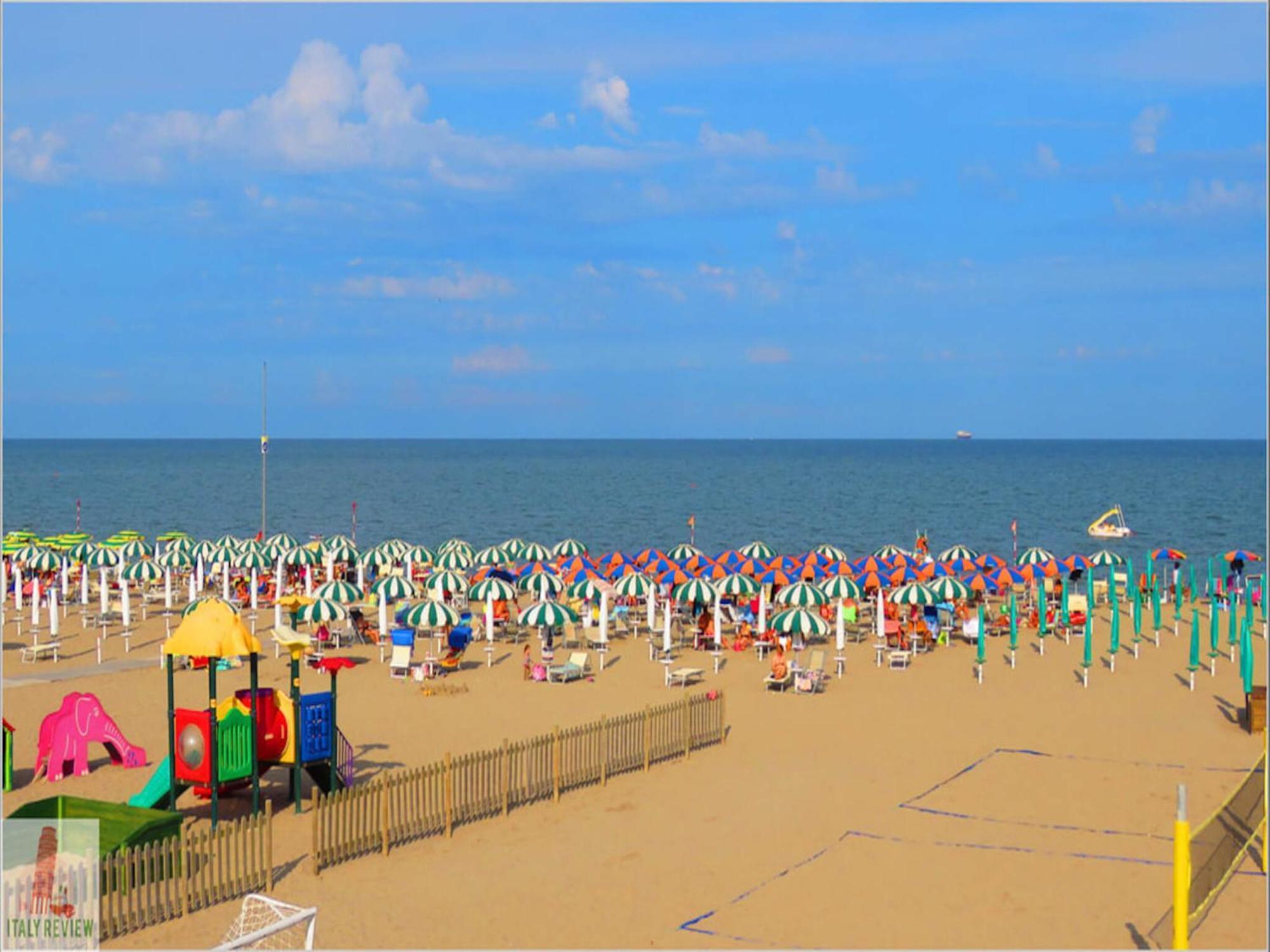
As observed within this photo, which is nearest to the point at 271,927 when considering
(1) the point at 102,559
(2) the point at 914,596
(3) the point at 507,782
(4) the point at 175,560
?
(3) the point at 507,782

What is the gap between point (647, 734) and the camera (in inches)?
737

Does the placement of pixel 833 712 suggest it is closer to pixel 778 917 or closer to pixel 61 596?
pixel 778 917

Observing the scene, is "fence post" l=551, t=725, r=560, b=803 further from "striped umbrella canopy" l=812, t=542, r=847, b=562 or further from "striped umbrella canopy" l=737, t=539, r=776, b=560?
"striped umbrella canopy" l=737, t=539, r=776, b=560

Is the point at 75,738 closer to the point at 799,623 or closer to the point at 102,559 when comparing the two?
the point at 799,623

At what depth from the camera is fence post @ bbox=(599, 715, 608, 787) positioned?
17875 millimetres

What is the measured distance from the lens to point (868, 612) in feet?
120

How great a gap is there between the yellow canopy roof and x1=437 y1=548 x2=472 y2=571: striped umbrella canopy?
72.0 ft

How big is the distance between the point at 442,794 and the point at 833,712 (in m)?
9.09

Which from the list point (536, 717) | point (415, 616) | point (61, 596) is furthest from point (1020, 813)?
point (61, 596)

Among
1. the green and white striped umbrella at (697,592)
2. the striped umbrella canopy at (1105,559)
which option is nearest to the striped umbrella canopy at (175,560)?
the green and white striped umbrella at (697,592)

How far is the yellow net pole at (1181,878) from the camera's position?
10.5 metres

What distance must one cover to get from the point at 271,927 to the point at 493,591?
20.0m

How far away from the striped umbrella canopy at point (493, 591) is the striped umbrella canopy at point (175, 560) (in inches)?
439

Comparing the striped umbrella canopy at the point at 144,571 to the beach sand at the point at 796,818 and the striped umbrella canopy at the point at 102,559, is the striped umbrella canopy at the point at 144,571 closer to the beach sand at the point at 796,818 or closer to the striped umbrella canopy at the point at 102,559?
the striped umbrella canopy at the point at 102,559
